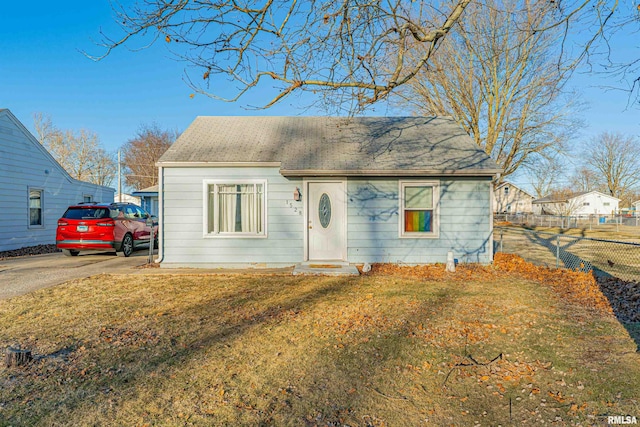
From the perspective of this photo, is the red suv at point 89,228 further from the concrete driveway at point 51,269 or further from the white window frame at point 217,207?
the white window frame at point 217,207

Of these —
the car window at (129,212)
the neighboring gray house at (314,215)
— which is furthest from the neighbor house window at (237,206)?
the car window at (129,212)

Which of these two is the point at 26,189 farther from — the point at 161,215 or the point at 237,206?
the point at 237,206

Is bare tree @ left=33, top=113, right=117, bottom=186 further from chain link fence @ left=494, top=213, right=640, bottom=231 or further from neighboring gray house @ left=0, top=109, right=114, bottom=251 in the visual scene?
chain link fence @ left=494, top=213, right=640, bottom=231

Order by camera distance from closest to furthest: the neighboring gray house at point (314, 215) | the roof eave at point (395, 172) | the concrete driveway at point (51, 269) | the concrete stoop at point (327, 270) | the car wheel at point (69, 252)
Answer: the concrete driveway at point (51, 269)
the concrete stoop at point (327, 270)
the roof eave at point (395, 172)
the neighboring gray house at point (314, 215)
the car wheel at point (69, 252)

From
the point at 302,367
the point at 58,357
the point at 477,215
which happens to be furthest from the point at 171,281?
the point at 477,215

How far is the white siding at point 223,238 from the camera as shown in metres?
9.09

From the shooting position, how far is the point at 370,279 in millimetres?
7645

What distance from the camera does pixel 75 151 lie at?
36.8 m

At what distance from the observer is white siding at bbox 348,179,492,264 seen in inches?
358

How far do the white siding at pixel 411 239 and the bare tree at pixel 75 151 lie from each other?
37885 mm

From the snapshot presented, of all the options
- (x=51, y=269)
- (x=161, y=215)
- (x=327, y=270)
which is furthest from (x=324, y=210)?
(x=51, y=269)

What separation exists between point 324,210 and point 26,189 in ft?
39.0

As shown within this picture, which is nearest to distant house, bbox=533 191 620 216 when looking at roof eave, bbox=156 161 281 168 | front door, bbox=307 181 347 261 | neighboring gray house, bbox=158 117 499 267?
neighboring gray house, bbox=158 117 499 267

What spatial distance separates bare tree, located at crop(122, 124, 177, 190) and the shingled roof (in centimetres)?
3241
